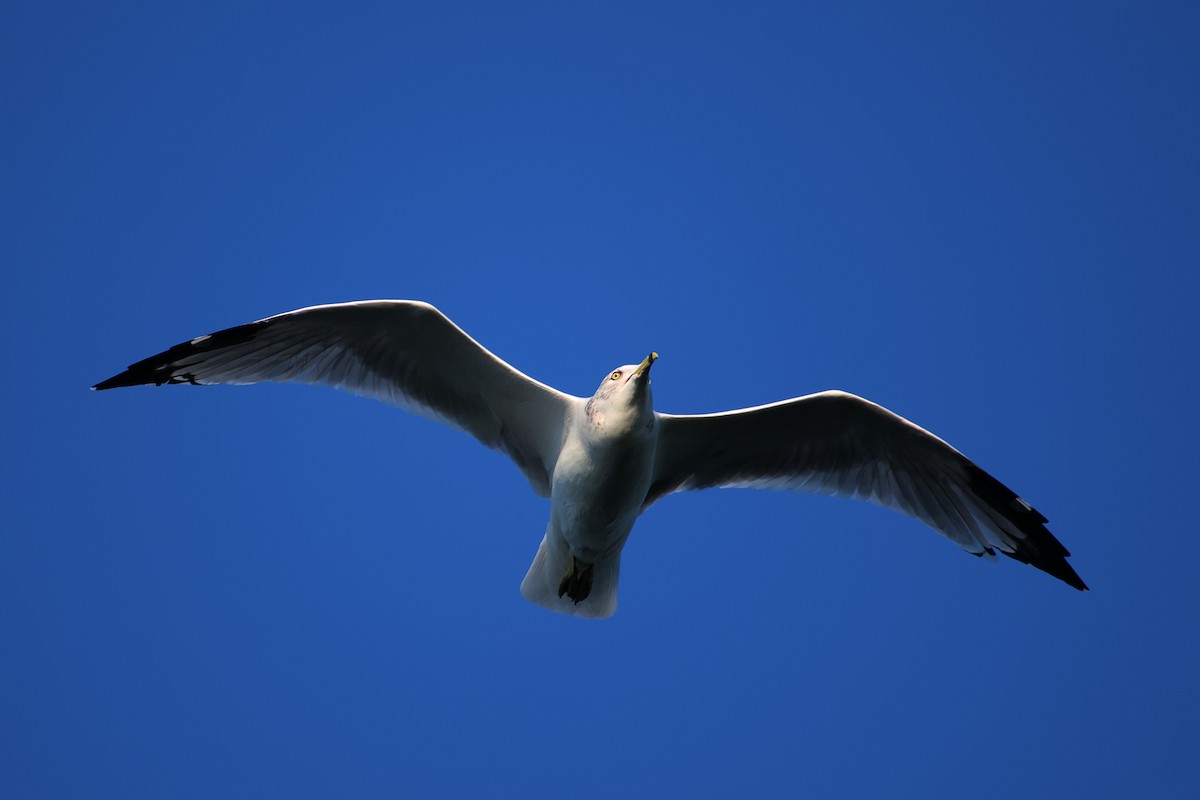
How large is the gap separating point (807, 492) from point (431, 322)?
8.86ft

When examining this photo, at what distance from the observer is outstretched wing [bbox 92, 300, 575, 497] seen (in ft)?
23.6

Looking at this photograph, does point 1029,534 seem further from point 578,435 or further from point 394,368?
point 394,368

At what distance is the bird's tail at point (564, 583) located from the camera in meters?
7.29

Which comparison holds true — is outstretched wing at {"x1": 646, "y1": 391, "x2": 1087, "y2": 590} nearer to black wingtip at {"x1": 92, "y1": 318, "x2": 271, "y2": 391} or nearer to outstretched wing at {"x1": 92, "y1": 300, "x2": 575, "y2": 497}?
outstretched wing at {"x1": 92, "y1": 300, "x2": 575, "y2": 497}

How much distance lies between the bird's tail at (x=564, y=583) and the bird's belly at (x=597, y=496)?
0.29 meters

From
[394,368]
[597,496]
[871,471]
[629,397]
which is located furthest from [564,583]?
[871,471]

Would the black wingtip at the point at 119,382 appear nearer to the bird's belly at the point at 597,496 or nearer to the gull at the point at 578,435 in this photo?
the gull at the point at 578,435

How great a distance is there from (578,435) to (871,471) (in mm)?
2087

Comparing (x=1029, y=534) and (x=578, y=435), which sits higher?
(x=1029, y=534)

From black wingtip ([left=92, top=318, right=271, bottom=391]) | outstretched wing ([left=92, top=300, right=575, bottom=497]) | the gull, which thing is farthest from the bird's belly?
black wingtip ([left=92, top=318, right=271, bottom=391])

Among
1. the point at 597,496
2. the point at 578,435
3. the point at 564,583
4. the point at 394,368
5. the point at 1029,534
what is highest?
the point at 1029,534

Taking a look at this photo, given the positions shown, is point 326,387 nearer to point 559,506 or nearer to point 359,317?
point 359,317

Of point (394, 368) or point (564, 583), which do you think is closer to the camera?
point (564, 583)

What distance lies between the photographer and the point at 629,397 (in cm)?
650
